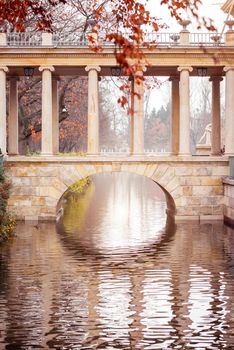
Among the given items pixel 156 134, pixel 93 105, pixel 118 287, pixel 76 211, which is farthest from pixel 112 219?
pixel 156 134

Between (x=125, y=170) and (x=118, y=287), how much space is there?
710 inches

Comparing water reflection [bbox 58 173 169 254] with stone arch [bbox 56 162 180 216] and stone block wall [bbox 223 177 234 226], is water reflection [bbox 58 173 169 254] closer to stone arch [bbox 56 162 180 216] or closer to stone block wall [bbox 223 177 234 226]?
stone arch [bbox 56 162 180 216]

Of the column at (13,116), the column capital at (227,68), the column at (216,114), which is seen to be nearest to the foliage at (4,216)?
the column at (13,116)

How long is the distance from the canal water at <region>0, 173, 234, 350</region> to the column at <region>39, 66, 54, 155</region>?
450cm

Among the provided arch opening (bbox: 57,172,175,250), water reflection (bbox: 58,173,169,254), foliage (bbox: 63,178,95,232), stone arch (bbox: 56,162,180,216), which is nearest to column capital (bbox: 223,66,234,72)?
stone arch (bbox: 56,162,180,216)

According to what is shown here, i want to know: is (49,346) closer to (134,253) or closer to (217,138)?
(134,253)

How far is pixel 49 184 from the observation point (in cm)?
3900

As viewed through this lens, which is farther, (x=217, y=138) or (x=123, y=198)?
(x=123, y=198)

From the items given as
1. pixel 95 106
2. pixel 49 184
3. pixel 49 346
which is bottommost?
pixel 49 346

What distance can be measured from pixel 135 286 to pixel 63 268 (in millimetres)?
4106

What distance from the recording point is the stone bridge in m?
38.9

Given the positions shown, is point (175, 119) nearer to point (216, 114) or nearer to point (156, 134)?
point (216, 114)

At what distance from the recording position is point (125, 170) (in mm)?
39281

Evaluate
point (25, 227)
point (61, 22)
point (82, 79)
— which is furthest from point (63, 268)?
point (82, 79)
